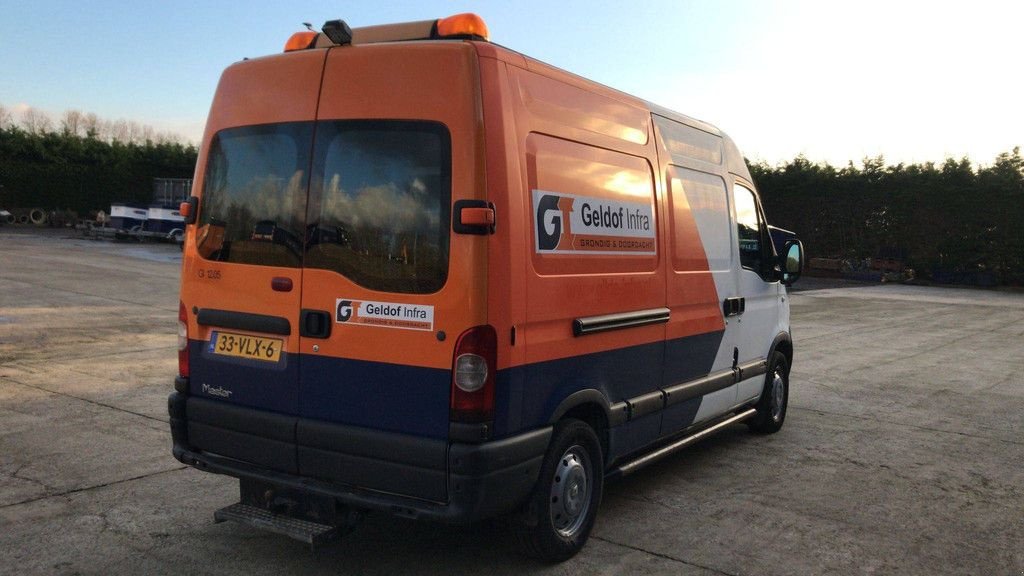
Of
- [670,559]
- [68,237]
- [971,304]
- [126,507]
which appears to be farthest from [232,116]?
[68,237]

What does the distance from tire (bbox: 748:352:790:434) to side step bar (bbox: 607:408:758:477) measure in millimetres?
293

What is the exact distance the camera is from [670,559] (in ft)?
13.9

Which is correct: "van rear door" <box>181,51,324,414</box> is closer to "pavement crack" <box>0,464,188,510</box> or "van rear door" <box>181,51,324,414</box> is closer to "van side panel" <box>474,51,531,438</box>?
"van side panel" <box>474,51,531,438</box>

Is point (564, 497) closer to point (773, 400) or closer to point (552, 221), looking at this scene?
point (552, 221)

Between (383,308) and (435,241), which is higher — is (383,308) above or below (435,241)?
below

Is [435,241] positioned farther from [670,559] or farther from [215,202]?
[670,559]

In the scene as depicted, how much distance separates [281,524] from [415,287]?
1305mm

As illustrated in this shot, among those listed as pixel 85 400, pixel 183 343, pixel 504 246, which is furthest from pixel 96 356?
pixel 504 246

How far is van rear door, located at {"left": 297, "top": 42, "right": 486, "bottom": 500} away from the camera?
3.61m

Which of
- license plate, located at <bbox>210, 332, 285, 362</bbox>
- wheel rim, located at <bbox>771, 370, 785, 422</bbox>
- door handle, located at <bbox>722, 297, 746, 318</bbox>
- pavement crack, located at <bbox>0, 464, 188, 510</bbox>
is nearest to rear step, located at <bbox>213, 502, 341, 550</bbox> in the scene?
license plate, located at <bbox>210, 332, 285, 362</bbox>

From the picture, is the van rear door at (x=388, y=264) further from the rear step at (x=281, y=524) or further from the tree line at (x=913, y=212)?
the tree line at (x=913, y=212)

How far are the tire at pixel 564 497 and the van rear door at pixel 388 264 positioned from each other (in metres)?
0.61

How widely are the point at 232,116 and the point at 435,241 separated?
1439 millimetres

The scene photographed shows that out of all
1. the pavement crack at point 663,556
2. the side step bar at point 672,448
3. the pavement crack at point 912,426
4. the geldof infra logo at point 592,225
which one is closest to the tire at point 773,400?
the side step bar at point 672,448
